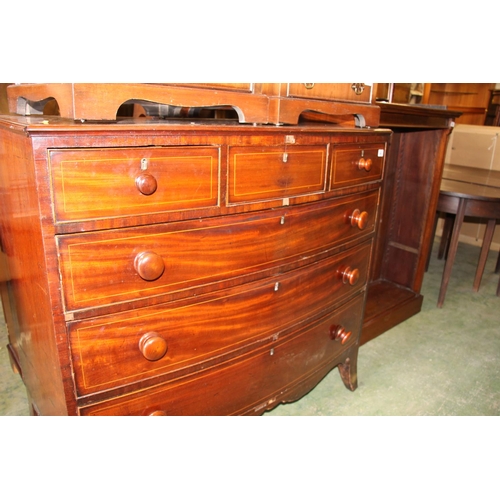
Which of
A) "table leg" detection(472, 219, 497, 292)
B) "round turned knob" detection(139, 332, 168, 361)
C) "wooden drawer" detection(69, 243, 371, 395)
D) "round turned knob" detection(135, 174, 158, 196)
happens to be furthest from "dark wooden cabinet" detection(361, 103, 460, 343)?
"round turned knob" detection(135, 174, 158, 196)

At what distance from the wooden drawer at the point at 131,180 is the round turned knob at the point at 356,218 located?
69 cm

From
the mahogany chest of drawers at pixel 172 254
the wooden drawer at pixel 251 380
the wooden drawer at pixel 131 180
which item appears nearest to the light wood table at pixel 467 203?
the wooden drawer at pixel 251 380

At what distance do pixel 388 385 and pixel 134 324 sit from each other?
1616mm

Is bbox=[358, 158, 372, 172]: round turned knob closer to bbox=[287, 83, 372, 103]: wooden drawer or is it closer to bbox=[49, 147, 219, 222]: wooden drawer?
bbox=[287, 83, 372, 103]: wooden drawer

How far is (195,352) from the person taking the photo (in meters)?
1.27

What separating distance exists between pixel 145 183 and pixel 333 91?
93cm

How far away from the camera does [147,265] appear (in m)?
1.05

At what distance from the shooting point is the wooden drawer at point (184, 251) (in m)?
1.00

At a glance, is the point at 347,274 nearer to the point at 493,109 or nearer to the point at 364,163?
the point at 364,163

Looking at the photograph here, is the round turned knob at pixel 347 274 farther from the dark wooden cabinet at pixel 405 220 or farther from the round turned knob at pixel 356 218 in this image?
the dark wooden cabinet at pixel 405 220

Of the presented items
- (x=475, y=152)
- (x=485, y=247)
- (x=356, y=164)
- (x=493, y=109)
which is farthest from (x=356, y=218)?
(x=493, y=109)

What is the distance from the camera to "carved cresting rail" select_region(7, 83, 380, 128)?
1.02m
